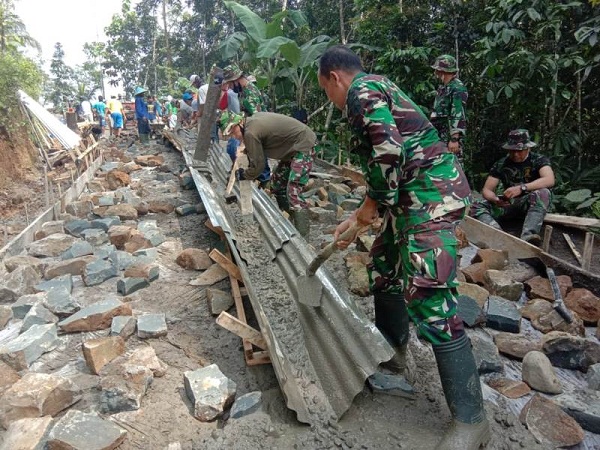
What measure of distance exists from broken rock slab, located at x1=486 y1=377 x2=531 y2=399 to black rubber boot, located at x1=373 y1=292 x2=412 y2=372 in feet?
1.42

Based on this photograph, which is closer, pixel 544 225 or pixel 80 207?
pixel 544 225

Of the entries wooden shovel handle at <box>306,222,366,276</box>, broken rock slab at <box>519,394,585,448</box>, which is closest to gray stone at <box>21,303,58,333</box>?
wooden shovel handle at <box>306,222,366,276</box>

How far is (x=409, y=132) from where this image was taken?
1738 millimetres

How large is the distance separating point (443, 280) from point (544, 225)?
2723mm

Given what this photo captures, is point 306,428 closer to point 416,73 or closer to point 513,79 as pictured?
point 513,79

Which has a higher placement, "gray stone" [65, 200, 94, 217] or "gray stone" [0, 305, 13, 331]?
"gray stone" [0, 305, 13, 331]

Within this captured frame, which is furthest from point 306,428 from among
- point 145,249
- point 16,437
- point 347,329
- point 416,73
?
point 416,73

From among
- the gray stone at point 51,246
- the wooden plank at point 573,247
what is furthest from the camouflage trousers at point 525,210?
the gray stone at point 51,246

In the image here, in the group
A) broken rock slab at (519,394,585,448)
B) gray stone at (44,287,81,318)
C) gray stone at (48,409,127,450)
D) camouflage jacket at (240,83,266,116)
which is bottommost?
gray stone at (44,287,81,318)

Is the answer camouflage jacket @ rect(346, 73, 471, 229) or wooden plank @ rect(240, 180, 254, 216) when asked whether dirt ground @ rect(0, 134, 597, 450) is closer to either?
camouflage jacket @ rect(346, 73, 471, 229)

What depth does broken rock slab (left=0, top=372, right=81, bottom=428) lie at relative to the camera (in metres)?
1.92

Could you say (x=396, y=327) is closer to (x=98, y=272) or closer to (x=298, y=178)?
(x=298, y=178)

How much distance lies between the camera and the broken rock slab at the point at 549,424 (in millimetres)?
1726

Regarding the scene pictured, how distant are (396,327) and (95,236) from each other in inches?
140
